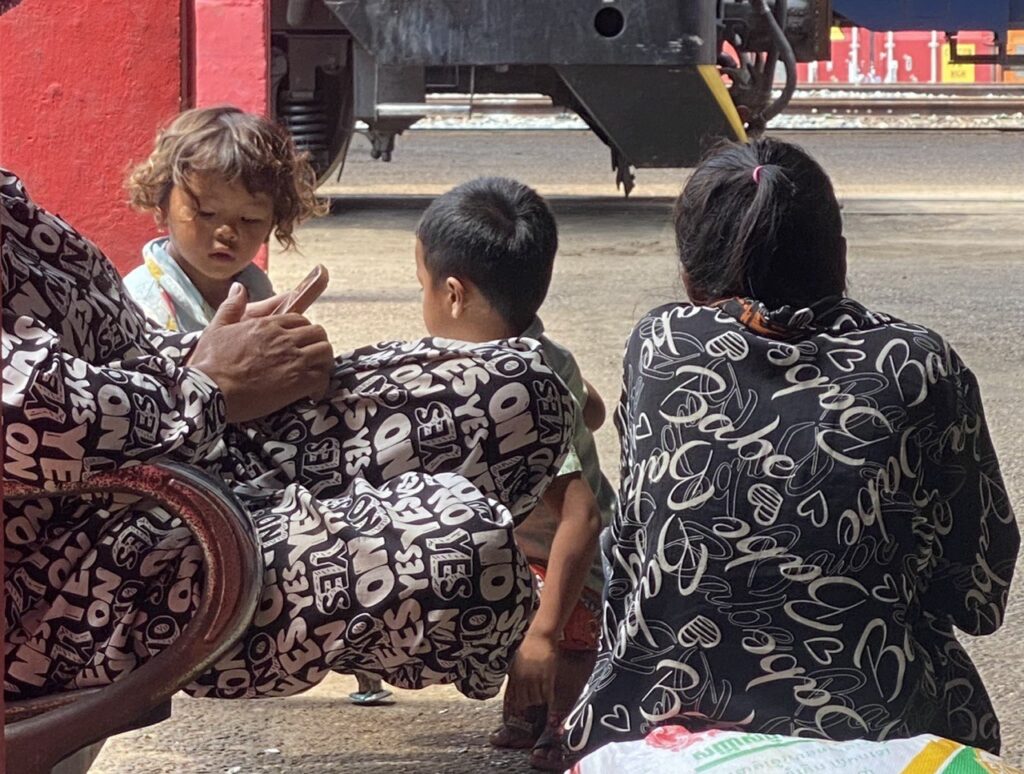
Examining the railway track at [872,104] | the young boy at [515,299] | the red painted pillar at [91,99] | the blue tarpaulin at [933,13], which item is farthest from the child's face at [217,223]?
the railway track at [872,104]

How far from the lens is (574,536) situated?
2.52 metres

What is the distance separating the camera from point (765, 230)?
1983 mm

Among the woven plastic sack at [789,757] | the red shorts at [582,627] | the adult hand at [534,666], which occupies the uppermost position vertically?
the woven plastic sack at [789,757]

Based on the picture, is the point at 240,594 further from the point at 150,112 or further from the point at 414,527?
the point at 150,112

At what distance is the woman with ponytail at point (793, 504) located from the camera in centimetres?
192

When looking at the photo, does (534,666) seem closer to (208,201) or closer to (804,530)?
(804,530)

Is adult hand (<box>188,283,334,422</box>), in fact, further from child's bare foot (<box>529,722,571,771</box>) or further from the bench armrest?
child's bare foot (<box>529,722,571,771</box>)

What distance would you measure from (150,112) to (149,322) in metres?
3.22

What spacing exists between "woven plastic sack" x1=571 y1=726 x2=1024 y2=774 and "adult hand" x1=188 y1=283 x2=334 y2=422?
28.0 inches

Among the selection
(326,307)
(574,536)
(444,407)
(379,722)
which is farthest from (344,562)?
(326,307)

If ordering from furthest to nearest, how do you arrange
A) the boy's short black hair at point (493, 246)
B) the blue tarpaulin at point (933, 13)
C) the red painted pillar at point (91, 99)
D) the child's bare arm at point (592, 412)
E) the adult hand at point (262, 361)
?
the blue tarpaulin at point (933, 13) < the red painted pillar at point (91, 99) < the child's bare arm at point (592, 412) < the boy's short black hair at point (493, 246) < the adult hand at point (262, 361)

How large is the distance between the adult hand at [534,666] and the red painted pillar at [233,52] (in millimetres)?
4325

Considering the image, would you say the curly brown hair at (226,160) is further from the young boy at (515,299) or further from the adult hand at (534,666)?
the adult hand at (534,666)

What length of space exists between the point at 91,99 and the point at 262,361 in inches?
143
